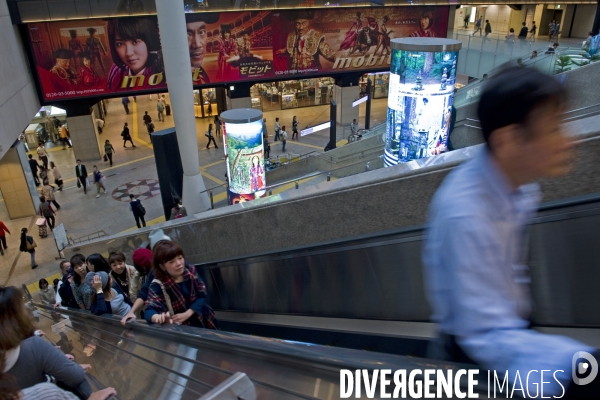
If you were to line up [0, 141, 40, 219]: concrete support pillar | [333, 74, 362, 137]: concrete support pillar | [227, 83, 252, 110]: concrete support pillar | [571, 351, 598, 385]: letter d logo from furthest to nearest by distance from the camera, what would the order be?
[333, 74, 362, 137]: concrete support pillar, [227, 83, 252, 110]: concrete support pillar, [0, 141, 40, 219]: concrete support pillar, [571, 351, 598, 385]: letter d logo

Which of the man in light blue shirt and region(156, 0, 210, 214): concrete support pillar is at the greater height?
the man in light blue shirt

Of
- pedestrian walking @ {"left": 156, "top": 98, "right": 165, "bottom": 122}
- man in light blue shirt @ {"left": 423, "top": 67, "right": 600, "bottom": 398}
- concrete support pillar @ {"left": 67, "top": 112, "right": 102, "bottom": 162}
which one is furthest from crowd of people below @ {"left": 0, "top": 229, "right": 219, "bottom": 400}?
pedestrian walking @ {"left": 156, "top": 98, "right": 165, "bottom": 122}

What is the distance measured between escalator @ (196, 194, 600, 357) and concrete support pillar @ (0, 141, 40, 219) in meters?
12.2

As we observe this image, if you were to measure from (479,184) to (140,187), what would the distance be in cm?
1648

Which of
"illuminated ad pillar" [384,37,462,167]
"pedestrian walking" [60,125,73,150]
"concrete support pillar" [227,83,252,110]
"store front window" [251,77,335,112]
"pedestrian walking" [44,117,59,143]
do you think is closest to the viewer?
"illuminated ad pillar" [384,37,462,167]

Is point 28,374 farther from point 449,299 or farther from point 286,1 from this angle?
point 286,1

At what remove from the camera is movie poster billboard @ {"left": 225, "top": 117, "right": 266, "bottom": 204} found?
36.7 ft

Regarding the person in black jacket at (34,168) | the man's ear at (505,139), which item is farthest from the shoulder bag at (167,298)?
the person in black jacket at (34,168)

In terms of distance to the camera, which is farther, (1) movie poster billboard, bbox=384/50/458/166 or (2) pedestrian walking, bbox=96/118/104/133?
(2) pedestrian walking, bbox=96/118/104/133

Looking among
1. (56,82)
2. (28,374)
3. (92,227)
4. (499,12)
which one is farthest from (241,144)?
(499,12)

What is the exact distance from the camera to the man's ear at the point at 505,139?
3.44ft

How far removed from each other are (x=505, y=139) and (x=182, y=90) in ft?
36.1

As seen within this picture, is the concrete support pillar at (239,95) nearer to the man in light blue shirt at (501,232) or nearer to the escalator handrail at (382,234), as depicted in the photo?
the escalator handrail at (382,234)

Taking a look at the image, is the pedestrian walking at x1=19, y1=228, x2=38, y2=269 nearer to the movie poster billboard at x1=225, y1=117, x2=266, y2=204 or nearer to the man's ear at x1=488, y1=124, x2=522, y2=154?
the movie poster billboard at x1=225, y1=117, x2=266, y2=204
